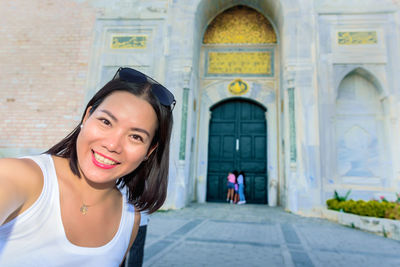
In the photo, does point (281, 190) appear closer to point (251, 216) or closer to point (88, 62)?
point (251, 216)

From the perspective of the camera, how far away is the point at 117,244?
0.82 m

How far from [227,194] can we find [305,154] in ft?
8.83

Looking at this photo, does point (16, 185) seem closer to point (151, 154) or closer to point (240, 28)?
point (151, 154)

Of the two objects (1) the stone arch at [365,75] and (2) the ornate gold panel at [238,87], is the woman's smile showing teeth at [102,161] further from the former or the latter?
(2) the ornate gold panel at [238,87]

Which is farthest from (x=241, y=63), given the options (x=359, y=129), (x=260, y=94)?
(x=359, y=129)

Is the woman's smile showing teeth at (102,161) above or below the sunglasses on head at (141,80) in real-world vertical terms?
below

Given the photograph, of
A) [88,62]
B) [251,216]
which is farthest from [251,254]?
[88,62]

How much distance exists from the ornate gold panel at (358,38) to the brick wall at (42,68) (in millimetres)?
7405

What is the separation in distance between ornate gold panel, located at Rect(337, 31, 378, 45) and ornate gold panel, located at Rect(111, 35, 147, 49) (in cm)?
564

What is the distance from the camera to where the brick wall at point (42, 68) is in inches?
273

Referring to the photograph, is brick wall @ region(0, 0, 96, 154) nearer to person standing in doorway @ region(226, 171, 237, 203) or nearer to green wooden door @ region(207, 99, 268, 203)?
green wooden door @ region(207, 99, 268, 203)

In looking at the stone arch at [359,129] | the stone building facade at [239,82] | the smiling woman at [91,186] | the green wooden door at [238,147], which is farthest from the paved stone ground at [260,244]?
the green wooden door at [238,147]

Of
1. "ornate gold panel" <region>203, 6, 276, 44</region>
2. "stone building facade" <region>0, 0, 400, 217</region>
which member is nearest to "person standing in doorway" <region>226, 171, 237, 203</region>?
"stone building facade" <region>0, 0, 400, 217</region>

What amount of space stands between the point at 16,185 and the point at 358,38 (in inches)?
316
